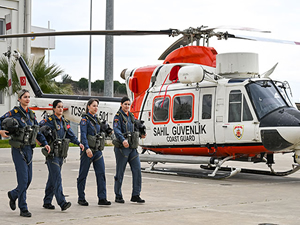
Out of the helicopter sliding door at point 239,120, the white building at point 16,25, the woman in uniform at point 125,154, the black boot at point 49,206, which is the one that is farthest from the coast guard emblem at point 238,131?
the white building at point 16,25

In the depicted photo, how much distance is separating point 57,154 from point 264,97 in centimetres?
573

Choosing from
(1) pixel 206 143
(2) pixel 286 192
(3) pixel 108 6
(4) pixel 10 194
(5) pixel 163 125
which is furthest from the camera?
(3) pixel 108 6

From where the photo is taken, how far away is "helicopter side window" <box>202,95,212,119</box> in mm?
12222

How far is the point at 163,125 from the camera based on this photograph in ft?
43.0

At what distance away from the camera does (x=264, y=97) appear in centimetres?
1146

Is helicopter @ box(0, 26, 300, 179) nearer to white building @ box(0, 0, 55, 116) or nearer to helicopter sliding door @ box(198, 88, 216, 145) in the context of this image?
helicopter sliding door @ box(198, 88, 216, 145)

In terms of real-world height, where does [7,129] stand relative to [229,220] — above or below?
above

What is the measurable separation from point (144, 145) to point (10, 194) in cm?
666

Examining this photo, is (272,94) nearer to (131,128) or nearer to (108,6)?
(131,128)

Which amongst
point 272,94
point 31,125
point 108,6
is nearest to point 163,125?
point 272,94

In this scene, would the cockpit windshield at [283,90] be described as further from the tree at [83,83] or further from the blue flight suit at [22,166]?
the tree at [83,83]

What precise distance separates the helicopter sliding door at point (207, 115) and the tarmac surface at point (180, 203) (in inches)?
40.2

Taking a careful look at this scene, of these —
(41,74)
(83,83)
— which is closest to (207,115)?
(41,74)

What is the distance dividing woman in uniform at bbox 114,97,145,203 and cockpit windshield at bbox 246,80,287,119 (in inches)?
148
